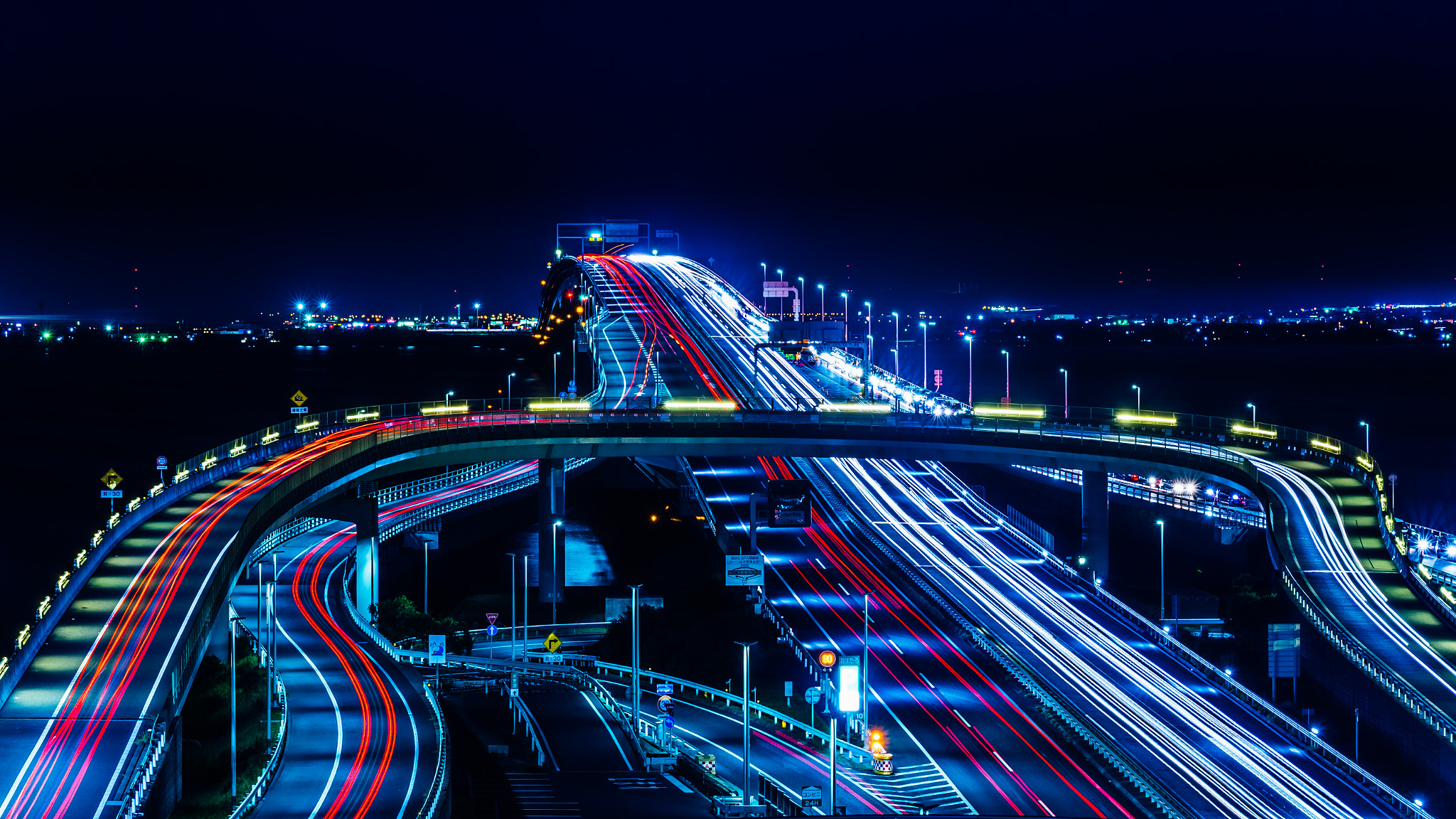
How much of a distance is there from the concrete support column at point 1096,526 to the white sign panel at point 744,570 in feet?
83.9

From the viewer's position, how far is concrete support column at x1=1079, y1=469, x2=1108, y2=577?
63594 mm

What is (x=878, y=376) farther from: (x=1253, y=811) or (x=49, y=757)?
(x=49, y=757)

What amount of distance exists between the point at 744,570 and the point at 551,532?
89.1 feet

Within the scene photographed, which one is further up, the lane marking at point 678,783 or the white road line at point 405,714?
the white road line at point 405,714

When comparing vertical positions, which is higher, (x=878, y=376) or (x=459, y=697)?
(x=878, y=376)

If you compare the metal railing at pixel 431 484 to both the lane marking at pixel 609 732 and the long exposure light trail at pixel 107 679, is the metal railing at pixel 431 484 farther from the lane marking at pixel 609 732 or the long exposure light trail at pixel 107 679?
the lane marking at pixel 609 732

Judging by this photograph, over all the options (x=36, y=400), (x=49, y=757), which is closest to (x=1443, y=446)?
(x=49, y=757)

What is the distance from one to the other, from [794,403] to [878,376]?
76.2 ft

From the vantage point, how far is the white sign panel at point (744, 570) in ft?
141

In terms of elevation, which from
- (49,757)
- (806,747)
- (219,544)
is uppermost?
(219,544)

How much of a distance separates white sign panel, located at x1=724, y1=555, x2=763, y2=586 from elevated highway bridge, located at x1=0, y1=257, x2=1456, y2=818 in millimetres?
12030

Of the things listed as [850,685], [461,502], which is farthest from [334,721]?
[461,502]

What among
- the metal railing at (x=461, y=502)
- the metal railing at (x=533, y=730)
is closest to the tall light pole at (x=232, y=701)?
the metal railing at (x=533, y=730)

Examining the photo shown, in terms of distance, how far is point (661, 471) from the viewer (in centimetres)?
8612
